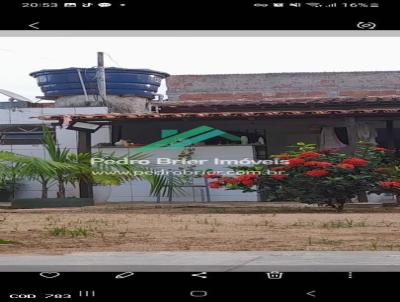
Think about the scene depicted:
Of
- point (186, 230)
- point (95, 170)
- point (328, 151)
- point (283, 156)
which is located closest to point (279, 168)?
point (283, 156)

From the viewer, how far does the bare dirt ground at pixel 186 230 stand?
5625 mm

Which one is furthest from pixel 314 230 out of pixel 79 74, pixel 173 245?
pixel 79 74

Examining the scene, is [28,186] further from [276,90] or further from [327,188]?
[276,90]
